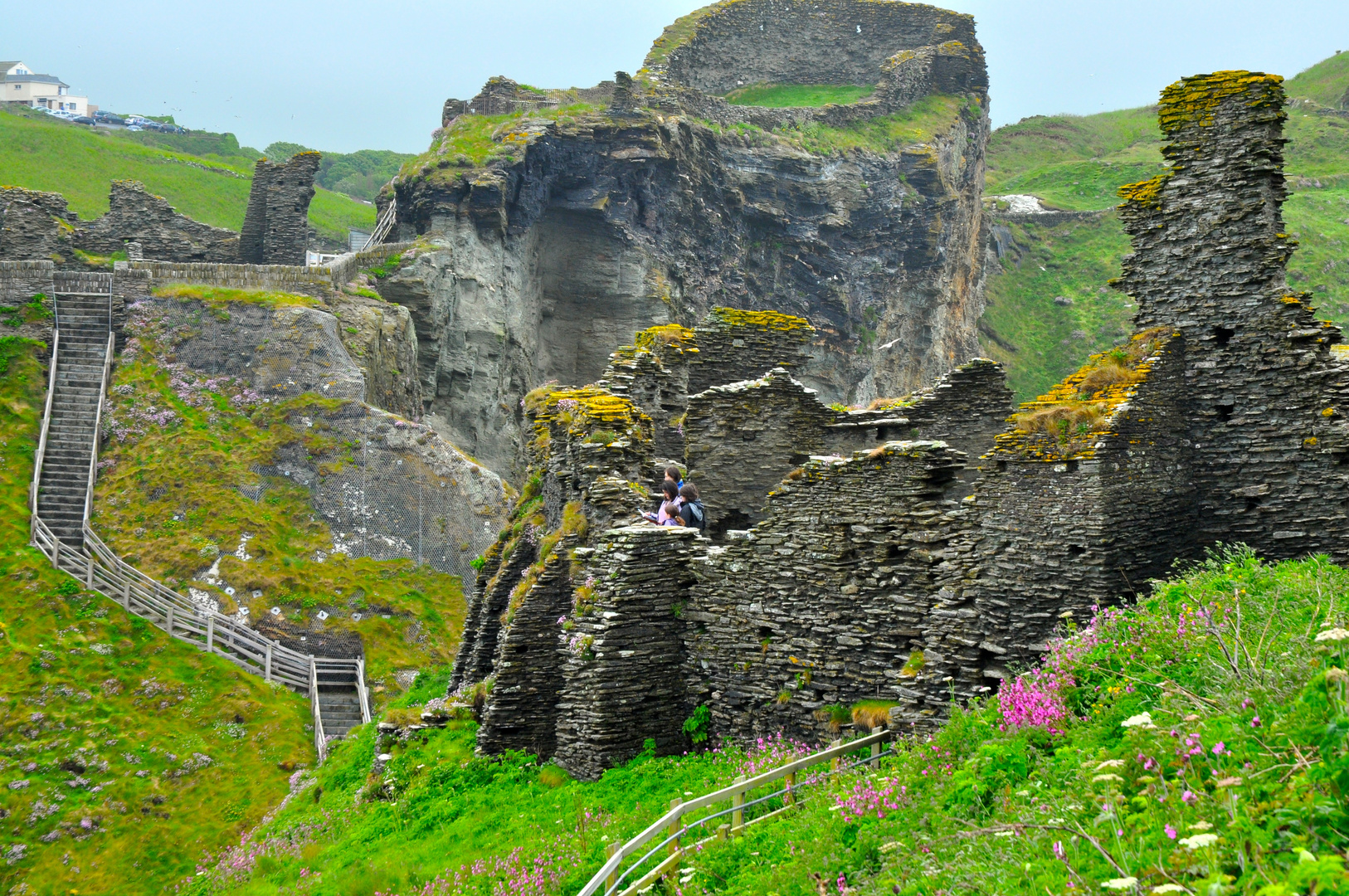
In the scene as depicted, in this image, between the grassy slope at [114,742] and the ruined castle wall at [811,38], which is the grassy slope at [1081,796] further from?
the ruined castle wall at [811,38]

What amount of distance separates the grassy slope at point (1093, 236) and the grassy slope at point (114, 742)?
149ft

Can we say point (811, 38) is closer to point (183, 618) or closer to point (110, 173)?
point (110, 173)

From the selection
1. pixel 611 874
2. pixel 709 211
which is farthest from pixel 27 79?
pixel 611 874

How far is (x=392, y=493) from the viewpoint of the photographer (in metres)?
33.3

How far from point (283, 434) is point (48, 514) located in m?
6.99

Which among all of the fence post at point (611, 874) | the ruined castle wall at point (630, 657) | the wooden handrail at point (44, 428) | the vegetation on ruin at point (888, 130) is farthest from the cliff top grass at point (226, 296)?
the fence post at point (611, 874)

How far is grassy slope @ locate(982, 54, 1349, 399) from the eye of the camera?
2276 inches

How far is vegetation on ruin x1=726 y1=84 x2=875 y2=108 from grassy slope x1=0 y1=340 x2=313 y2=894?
44.5 metres

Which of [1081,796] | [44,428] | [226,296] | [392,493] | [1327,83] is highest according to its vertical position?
[1327,83]

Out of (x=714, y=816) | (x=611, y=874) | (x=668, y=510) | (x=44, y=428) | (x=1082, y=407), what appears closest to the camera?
(x=714, y=816)

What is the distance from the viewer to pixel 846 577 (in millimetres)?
12273

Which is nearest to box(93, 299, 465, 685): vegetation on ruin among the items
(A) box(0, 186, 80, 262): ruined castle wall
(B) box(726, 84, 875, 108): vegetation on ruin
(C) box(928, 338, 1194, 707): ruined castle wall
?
(A) box(0, 186, 80, 262): ruined castle wall

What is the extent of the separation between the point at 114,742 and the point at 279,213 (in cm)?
3113

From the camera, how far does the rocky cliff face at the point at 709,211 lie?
48406 mm
